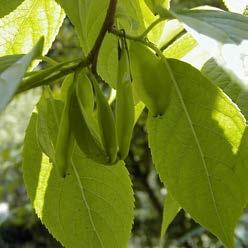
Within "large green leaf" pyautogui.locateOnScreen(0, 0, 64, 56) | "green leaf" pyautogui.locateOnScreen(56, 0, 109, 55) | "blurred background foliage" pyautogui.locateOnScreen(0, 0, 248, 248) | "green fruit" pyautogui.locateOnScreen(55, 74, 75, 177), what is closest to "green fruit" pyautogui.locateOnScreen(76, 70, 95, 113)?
"green fruit" pyautogui.locateOnScreen(55, 74, 75, 177)

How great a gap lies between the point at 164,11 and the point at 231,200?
0.78 feet

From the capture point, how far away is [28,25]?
36.2 inches

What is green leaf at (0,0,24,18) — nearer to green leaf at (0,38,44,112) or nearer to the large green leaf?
the large green leaf

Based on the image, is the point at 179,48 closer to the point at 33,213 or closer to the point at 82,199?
the point at 82,199

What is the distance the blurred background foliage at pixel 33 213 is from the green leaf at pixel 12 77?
6.40 ft

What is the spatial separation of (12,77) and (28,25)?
0.44 meters

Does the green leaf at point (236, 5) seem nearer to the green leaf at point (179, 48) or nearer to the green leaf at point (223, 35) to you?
the green leaf at point (179, 48)

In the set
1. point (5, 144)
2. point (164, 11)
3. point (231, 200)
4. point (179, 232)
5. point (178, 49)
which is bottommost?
point (5, 144)

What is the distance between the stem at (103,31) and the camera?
666 mm

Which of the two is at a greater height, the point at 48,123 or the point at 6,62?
the point at 6,62

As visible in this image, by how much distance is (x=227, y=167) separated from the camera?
0.73 metres

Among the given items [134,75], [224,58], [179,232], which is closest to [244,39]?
[224,58]

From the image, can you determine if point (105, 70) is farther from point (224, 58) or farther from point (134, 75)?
point (224, 58)

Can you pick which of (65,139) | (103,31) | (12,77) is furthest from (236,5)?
(12,77)
